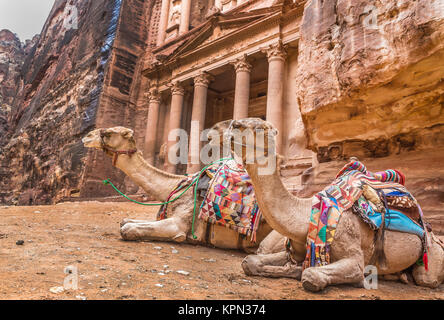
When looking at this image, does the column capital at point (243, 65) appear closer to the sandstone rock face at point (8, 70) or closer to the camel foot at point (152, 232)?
the camel foot at point (152, 232)

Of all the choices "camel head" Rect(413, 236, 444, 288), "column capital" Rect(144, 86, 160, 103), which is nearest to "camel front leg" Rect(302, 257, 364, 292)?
"camel head" Rect(413, 236, 444, 288)

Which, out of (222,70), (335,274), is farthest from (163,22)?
(335,274)

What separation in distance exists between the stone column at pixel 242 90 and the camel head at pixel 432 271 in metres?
11.3

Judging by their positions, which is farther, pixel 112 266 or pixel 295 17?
pixel 295 17

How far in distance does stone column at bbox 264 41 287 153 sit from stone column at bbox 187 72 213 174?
165 inches

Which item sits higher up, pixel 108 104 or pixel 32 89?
pixel 32 89

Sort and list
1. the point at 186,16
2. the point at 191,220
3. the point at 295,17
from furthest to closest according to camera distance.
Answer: the point at 186,16
the point at 295,17
the point at 191,220

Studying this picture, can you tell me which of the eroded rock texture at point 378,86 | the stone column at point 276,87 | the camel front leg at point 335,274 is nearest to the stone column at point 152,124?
the stone column at point 276,87

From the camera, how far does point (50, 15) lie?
3269 cm

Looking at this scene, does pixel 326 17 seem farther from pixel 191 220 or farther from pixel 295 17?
pixel 295 17

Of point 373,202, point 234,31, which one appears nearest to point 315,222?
point 373,202

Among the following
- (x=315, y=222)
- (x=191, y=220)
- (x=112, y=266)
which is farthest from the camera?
(x=191, y=220)
